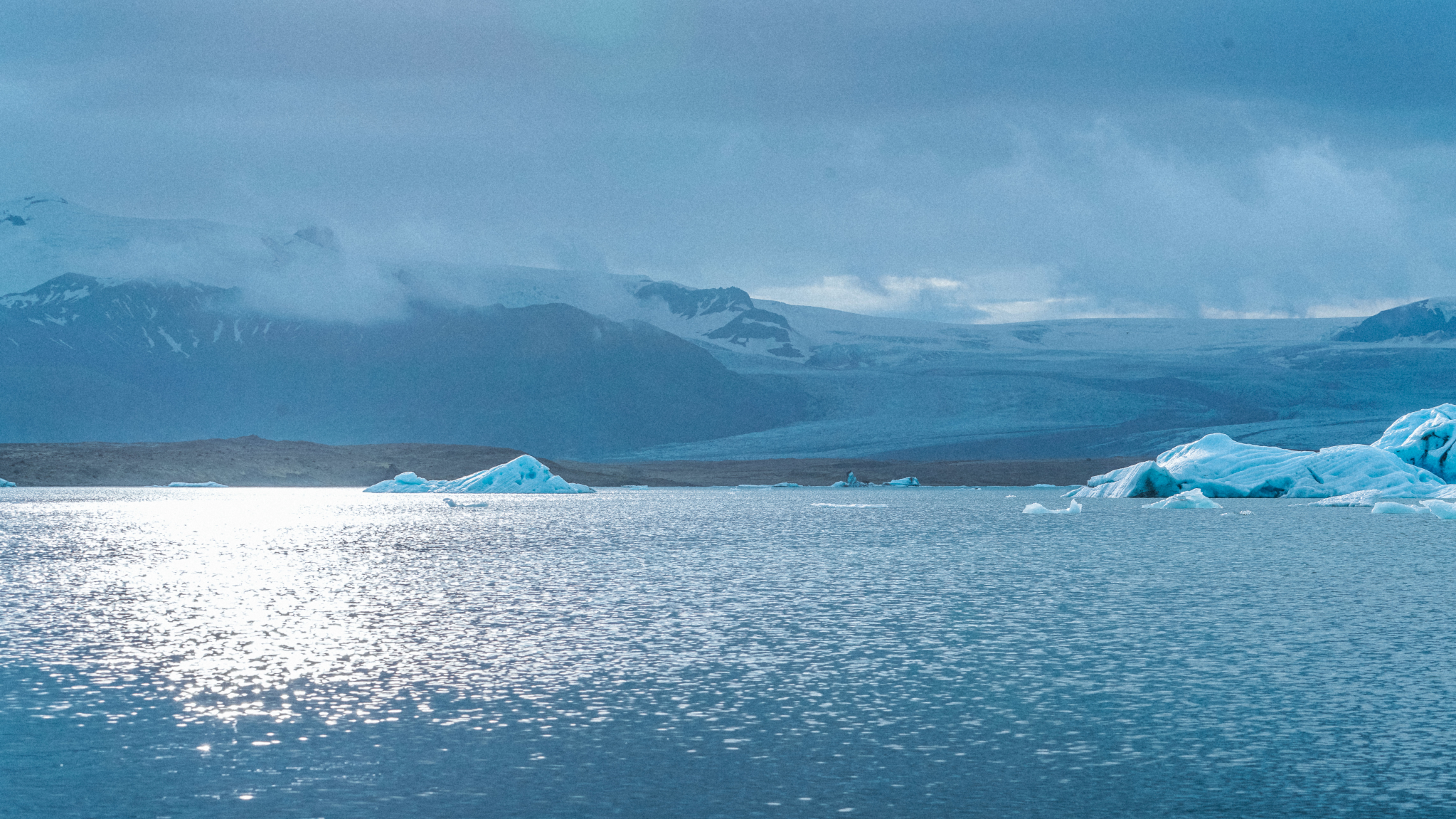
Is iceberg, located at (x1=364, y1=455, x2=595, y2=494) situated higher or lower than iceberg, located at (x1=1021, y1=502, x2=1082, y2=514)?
higher

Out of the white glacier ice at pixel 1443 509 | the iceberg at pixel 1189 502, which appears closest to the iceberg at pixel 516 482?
the iceberg at pixel 1189 502

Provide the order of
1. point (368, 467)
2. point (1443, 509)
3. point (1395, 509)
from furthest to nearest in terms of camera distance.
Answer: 1. point (368, 467)
2. point (1395, 509)
3. point (1443, 509)

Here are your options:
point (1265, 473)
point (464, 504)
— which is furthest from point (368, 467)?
point (1265, 473)

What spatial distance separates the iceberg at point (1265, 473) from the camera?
6259cm

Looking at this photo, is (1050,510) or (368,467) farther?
(368,467)

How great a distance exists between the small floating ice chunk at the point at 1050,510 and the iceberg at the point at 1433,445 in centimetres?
2238

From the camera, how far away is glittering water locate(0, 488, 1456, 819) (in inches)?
339

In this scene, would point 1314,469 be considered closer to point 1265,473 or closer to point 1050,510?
point 1265,473

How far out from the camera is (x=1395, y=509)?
153 ft

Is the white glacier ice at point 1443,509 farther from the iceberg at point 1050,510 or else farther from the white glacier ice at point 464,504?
the white glacier ice at point 464,504

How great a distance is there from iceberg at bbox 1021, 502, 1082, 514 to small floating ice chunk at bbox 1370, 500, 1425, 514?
32.7 feet

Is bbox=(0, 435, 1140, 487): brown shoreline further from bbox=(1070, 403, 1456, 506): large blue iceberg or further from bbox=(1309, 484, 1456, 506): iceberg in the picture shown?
bbox=(1309, 484, 1456, 506): iceberg

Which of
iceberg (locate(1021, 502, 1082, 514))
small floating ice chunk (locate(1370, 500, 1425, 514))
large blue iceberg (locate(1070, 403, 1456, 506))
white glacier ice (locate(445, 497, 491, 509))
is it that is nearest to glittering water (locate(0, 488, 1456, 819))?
iceberg (locate(1021, 502, 1082, 514))

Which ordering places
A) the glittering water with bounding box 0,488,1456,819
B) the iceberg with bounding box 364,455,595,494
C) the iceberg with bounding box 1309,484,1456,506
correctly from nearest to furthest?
the glittering water with bounding box 0,488,1456,819 → the iceberg with bounding box 1309,484,1456,506 → the iceberg with bounding box 364,455,595,494
